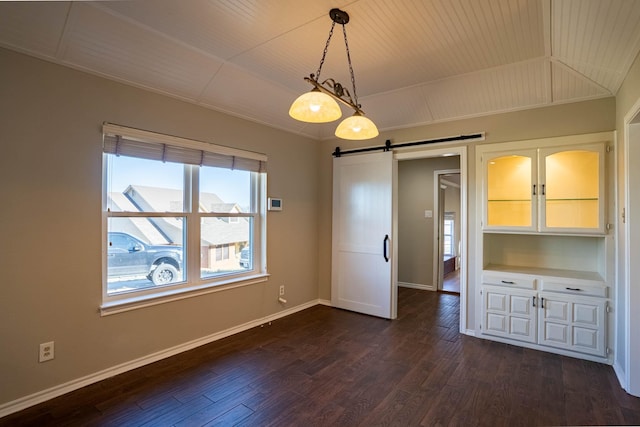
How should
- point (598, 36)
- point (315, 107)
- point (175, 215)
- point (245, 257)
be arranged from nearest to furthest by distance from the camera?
point (315, 107), point (598, 36), point (175, 215), point (245, 257)

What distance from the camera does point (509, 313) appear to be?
131 inches

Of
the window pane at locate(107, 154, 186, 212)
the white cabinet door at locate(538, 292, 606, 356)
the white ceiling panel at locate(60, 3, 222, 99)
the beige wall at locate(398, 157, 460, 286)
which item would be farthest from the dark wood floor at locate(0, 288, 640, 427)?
the white ceiling panel at locate(60, 3, 222, 99)

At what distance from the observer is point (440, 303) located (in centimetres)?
491

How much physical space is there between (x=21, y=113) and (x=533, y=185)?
4.44 m

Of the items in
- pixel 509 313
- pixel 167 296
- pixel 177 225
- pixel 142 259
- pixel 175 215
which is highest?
pixel 175 215

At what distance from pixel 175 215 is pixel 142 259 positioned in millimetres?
503

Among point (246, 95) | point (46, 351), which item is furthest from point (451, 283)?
point (46, 351)

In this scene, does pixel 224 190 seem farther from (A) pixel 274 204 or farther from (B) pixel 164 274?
(B) pixel 164 274

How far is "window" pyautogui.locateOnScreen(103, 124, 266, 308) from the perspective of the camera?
2.71 metres

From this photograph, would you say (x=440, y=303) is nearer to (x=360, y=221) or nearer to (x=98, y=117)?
(x=360, y=221)

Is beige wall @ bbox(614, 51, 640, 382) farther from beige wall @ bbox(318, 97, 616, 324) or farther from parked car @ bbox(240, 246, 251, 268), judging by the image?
parked car @ bbox(240, 246, 251, 268)

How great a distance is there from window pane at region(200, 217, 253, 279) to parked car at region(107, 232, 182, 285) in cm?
31

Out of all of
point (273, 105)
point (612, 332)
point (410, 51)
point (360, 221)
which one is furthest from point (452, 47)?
point (612, 332)

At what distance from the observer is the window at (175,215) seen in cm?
271
